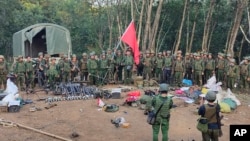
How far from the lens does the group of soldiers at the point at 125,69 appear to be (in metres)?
16.3

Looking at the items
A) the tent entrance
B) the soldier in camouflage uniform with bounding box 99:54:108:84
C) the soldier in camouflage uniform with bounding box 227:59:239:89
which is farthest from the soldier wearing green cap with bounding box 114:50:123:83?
the tent entrance

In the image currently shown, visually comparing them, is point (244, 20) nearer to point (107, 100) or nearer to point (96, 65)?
point (96, 65)

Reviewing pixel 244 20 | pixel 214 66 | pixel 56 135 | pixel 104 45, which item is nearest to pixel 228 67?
pixel 214 66

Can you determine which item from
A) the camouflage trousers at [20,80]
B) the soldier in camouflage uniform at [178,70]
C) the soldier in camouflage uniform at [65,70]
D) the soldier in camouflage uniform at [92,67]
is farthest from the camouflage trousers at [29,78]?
the soldier in camouflage uniform at [178,70]

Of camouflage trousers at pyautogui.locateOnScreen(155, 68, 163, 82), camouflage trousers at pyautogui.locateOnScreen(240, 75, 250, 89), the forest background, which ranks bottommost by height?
camouflage trousers at pyautogui.locateOnScreen(240, 75, 250, 89)

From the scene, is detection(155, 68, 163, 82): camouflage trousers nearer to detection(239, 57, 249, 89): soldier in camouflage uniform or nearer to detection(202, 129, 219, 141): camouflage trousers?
detection(239, 57, 249, 89): soldier in camouflage uniform

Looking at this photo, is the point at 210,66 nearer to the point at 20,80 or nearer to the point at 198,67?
the point at 198,67

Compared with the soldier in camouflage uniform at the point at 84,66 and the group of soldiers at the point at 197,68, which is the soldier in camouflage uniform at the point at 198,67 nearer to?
the group of soldiers at the point at 197,68

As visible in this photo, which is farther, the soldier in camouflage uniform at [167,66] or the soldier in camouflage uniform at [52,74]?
the soldier in camouflage uniform at [167,66]

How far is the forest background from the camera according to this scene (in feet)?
84.1

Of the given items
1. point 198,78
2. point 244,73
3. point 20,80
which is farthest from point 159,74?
point 20,80

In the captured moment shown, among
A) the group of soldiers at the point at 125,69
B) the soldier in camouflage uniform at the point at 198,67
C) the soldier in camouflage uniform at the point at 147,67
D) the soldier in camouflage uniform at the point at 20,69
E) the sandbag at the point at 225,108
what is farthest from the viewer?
the soldier in camouflage uniform at the point at 147,67

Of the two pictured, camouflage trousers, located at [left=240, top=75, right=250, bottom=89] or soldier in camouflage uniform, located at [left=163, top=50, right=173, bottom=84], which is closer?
camouflage trousers, located at [left=240, top=75, right=250, bottom=89]

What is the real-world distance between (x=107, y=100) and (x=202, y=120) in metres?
6.73
